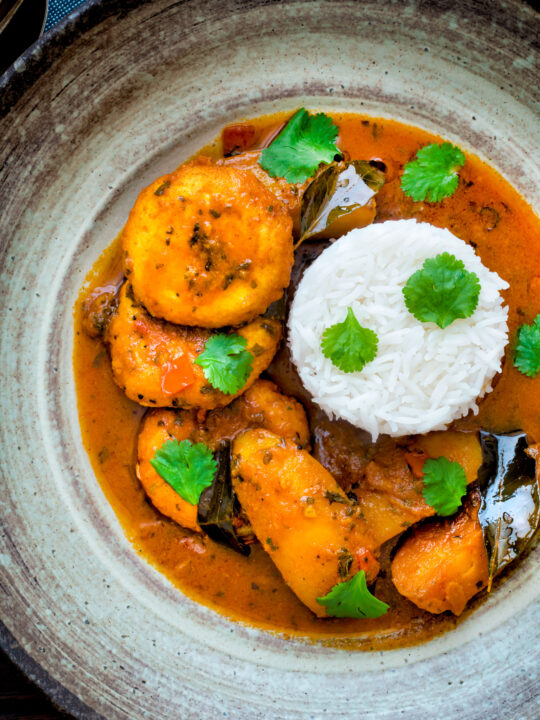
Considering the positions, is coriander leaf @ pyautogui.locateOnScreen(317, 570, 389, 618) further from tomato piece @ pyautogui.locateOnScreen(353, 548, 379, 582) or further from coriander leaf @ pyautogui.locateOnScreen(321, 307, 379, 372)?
coriander leaf @ pyautogui.locateOnScreen(321, 307, 379, 372)

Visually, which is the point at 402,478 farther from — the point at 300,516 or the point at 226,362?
the point at 226,362

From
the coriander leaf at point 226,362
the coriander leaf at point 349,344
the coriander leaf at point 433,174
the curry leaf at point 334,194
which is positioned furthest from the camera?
the coriander leaf at point 433,174

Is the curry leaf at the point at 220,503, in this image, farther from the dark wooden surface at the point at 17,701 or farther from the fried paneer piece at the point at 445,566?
the dark wooden surface at the point at 17,701

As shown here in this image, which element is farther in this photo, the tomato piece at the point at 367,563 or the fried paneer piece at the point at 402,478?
the fried paneer piece at the point at 402,478

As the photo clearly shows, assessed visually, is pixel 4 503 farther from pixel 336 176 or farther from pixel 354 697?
pixel 336 176

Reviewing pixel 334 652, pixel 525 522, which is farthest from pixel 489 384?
pixel 334 652

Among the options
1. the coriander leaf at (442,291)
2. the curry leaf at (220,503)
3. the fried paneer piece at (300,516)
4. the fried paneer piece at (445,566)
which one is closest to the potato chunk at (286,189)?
the coriander leaf at (442,291)

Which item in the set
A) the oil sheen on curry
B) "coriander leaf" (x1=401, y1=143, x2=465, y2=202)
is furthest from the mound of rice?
"coriander leaf" (x1=401, y1=143, x2=465, y2=202)

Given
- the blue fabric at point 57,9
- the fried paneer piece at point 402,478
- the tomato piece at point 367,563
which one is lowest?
the tomato piece at point 367,563
